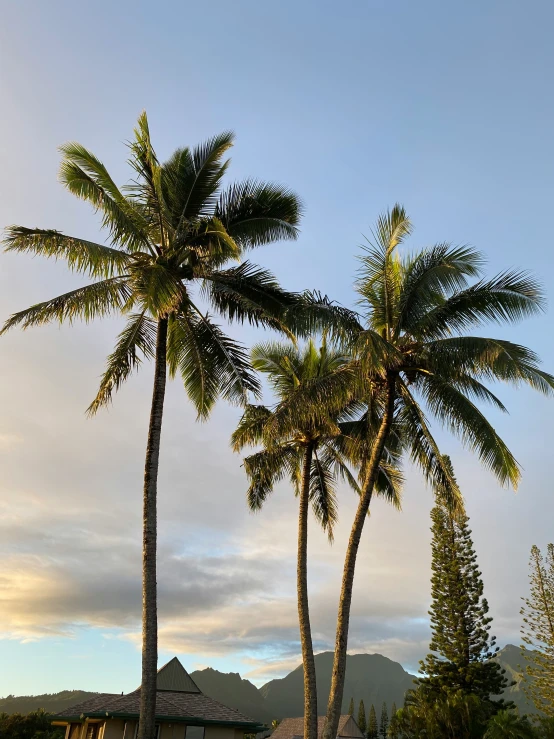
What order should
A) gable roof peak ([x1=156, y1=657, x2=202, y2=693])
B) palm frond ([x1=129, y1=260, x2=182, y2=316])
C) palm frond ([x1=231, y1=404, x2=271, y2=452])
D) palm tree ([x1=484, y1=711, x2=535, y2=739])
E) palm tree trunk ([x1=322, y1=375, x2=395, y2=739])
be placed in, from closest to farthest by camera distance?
palm frond ([x1=129, y1=260, x2=182, y2=316])
palm tree trunk ([x1=322, y1=375, x2=395, y2=739])
palm frond ([x1=231, y1=404, x2=271, y2=452])
palm tree ([x1=484, y1=711, x2=535, y2=739])
gable roof peak ([x1=156, y1=657, x2=202, y2=693])

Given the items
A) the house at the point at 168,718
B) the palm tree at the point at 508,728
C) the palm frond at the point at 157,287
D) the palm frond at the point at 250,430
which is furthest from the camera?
the palm tree at the point at 508,728

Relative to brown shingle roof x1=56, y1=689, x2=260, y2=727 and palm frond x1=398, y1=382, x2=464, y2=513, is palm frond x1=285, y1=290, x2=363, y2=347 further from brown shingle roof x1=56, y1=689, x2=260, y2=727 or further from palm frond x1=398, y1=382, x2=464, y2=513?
brown shingle roof x1=56, y1=689, x2=260, y2=727

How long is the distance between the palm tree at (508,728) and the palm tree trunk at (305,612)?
39.9 ft

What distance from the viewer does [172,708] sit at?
22.8 meters

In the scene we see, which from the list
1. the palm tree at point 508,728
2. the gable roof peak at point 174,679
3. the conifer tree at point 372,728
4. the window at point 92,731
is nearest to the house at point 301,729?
the conifer tree at point 372,728

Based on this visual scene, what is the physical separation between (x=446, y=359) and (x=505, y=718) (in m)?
18.5

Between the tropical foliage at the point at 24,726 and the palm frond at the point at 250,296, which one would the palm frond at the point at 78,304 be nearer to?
the palm frond at the point at 250,296

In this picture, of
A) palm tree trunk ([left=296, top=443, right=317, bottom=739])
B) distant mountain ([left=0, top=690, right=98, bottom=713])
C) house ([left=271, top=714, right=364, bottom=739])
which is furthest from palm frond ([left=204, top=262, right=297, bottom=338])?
distant mountain ([left=0, top=690, right=98, bottom=713])

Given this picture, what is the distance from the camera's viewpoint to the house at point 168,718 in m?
21.9

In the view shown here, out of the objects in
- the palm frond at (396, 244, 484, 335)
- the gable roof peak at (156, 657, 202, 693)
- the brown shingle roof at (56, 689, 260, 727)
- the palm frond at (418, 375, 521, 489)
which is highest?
the palm frond at (396, 244, 484, 335)

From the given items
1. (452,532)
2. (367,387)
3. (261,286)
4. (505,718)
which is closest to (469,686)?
(452,532)

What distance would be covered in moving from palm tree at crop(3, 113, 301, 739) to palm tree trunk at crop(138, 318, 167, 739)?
0.09 ft

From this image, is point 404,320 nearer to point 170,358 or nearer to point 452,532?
point 170,358

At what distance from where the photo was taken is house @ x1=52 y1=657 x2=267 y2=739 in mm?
21875
